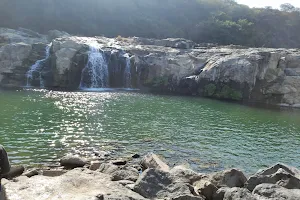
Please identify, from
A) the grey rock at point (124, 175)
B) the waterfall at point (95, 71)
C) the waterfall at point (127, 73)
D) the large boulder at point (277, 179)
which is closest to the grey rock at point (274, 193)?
the large boulder at point (277, 179)

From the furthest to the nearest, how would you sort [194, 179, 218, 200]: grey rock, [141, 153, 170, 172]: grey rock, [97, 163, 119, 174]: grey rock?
1. [141, 153, 170, 172]: grey rock
2. [97, 163, 119, 174]: grey rock
3. [194, 179, 218, 200]: grey rock

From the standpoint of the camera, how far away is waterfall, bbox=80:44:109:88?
44438 millimetres

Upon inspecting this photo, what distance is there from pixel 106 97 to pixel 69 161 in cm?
2174

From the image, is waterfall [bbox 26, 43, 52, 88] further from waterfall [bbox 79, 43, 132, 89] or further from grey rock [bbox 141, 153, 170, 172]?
grey rock [bbox 141, 153, 170, 172]

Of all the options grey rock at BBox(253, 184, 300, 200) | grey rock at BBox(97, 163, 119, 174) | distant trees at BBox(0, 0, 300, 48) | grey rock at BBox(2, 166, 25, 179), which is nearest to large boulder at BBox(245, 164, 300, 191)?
grey rock at BBox(253, 184, 300, 200)

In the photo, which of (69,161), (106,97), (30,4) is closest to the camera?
(69,161)

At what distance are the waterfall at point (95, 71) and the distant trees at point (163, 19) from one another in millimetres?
31029

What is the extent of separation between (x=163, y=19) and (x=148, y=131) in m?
71.4

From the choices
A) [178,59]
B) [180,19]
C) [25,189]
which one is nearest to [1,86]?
[178,59]

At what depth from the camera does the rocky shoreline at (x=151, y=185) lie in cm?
902

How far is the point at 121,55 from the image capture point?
4694 cm

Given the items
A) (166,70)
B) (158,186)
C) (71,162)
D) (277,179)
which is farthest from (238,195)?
(166,70)

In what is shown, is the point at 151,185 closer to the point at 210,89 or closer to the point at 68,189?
the point at 68,189

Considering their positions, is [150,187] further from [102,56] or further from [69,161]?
[102,56]
